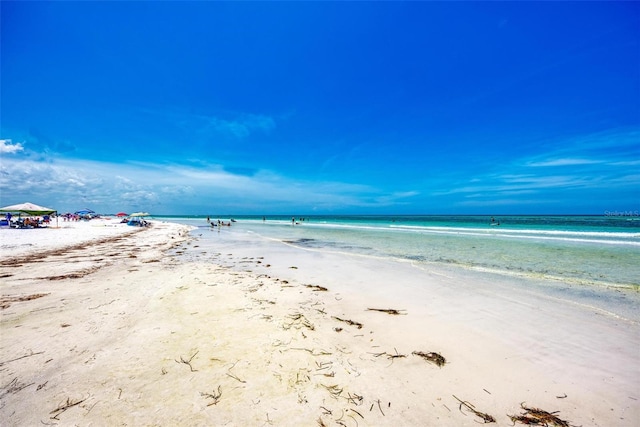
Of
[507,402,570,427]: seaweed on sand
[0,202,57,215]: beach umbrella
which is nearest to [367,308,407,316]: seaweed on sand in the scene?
[507,402,570,427]: seaweed on sand

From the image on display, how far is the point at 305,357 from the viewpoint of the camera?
3967 millimetres

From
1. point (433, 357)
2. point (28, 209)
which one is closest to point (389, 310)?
point (433, 357)

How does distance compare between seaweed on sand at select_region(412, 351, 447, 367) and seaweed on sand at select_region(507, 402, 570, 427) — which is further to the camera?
seaweed on sand at select_region(412, 351, 447, 367)

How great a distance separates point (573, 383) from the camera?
349 cm

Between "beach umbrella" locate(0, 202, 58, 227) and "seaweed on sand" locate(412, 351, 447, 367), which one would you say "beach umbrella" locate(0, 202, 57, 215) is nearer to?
"beach umbrella" locate(0, 202, 58, 227)

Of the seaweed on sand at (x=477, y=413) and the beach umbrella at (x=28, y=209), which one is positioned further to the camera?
the beach umbrella at (x=28, y=209)

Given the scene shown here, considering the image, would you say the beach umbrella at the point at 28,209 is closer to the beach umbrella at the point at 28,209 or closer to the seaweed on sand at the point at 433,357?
the beach umbrella at the point at 28,209

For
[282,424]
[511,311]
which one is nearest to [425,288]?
[511,311]

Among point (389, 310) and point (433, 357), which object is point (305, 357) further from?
point (389, 310)

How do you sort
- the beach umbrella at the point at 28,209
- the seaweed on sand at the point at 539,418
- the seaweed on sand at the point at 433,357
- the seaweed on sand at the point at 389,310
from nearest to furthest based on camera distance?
the seaweed on sand at the point at 539,418 → the seaweed on sand at the point at 433,357 → the seaweed on sand at the point at 389,310 → the beach umbrella at the point at 28,209

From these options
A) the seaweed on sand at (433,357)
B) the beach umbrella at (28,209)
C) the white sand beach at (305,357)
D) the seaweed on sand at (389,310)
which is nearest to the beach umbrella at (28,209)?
the beach umbrella at (28,209)

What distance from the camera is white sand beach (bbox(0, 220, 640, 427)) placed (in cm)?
288

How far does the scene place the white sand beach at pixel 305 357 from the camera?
288 cm

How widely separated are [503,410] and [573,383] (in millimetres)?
1401
